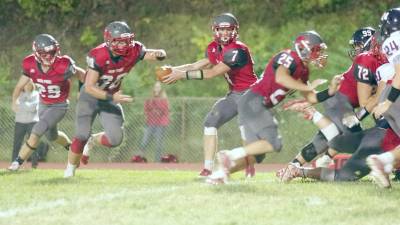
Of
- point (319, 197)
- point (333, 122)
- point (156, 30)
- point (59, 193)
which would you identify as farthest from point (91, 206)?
point (156, 30)

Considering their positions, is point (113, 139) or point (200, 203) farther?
point (113, 139)

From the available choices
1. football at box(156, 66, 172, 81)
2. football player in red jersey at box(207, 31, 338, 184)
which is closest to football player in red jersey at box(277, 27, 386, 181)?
football player in red jersey at box(207, 31, 338, 184)

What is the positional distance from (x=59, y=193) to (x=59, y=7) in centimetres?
1267

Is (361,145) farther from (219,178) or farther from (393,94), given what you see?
(219,178)

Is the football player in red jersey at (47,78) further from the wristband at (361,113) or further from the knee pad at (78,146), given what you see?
the wristband at (361,113)

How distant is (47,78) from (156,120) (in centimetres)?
605

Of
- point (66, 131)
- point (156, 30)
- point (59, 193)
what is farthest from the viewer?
point (156, 30)

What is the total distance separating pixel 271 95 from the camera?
384 inches

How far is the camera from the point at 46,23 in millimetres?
Answer: 21703

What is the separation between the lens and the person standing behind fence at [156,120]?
701 inches

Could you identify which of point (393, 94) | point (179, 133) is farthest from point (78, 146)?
point (179, 133)

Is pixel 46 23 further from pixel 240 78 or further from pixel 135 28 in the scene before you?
pixel 240 78

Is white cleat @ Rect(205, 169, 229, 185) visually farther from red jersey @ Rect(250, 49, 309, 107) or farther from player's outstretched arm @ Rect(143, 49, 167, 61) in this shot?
player's outstretched arm @ Rect(143, 49, 167, 61)

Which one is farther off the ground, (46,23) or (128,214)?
(128,214)
